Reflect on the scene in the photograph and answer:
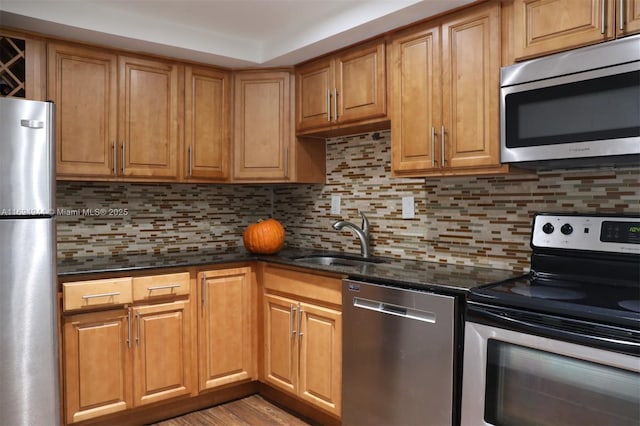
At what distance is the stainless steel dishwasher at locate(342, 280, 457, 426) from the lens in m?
1.98

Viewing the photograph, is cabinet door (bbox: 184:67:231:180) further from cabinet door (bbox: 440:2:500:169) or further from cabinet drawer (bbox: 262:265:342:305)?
cabinet door (bbox: 440:2:500:169)

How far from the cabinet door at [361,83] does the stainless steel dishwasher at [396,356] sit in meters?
0.98

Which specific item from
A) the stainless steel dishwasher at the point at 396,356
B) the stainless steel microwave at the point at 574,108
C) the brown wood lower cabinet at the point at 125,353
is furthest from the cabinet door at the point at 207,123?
the stainless steel microwave at the point at 574,108

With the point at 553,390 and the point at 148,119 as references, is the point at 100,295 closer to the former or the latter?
the point at 148,119

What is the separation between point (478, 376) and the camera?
72.4 inches

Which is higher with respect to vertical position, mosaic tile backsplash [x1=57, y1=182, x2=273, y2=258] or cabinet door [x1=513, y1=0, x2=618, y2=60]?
cabinet door [x1=513, y1=0, x2=618, y2=60]

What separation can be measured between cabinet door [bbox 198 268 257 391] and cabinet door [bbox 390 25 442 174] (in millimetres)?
1201

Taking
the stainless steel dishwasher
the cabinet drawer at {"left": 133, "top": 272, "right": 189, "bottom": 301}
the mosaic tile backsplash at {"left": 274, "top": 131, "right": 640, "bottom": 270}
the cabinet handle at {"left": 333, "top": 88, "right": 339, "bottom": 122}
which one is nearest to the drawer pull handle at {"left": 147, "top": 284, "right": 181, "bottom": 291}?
the cabinet drawer at {"left": 133, "top": 272, "right": 189, "bottom": 301}

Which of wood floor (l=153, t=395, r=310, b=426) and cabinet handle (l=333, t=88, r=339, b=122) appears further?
cabinet handle (l=333, t=88, r=339, b=122)

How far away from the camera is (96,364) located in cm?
254

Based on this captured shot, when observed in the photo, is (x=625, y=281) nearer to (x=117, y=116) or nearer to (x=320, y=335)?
(x=320, y=335)

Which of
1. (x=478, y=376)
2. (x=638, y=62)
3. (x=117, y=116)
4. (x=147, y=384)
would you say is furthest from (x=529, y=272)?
(x=117, y=116)

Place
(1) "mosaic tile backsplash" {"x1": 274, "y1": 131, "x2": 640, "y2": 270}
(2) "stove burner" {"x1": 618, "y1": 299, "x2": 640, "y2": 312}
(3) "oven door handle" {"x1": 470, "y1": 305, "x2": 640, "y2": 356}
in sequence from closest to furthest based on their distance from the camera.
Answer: (3) "oven door handle" {"x1": 470, "y1": 305, "x2": 640, "y2": 356} → (2) "stove burner" {"x1": 618, "y1": 299, "x2": 640, "y2": 312} → (1) "mosaic tile backsplash" {"x1": 274, "y1": 131, "x2": 640, "y2": 270}

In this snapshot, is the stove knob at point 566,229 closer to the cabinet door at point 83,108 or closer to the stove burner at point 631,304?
the stove burner at point 631,304
